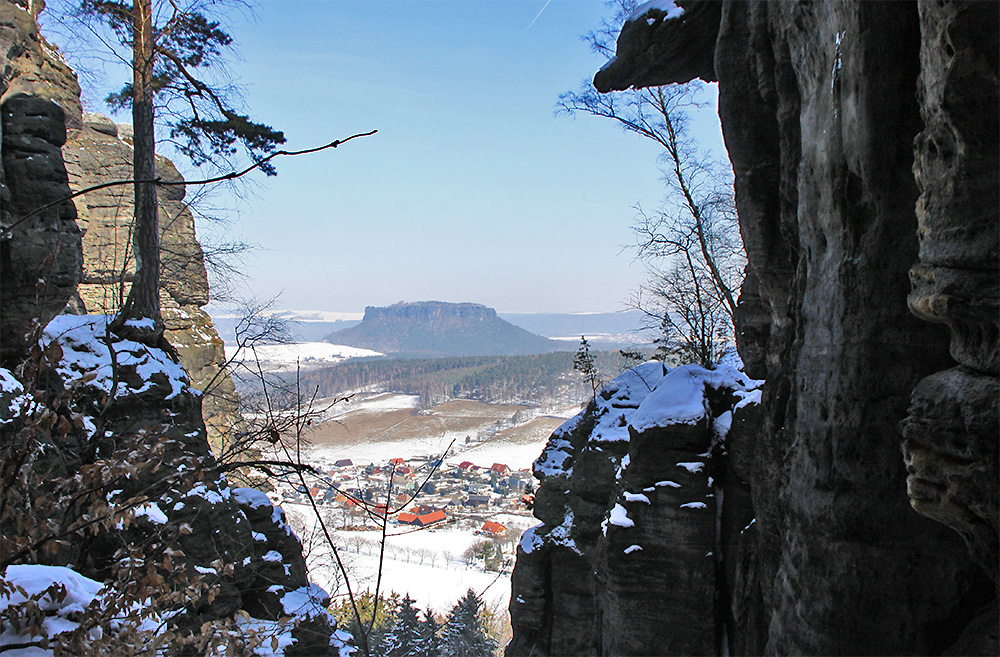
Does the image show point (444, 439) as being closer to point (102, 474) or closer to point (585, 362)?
point (585, 362)

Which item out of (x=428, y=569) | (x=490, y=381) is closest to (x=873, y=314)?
(x=428, y=569)

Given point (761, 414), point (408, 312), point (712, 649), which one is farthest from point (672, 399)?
point (408, 312)

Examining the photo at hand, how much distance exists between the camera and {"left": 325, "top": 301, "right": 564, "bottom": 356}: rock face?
496 ft

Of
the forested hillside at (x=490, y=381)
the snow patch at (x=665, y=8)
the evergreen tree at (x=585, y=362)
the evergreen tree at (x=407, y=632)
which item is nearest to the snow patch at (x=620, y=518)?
the evergreen tree at (x=585, y=362)

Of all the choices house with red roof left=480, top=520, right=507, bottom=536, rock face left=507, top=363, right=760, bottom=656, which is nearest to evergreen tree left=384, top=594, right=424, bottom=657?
rock face left=507, top=363, right=760, bottom=656

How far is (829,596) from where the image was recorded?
5215 millimetres

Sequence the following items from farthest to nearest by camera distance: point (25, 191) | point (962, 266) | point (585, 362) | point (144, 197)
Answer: point (585, 362) < point (144, 197) < point (25, 191) < point (962, 266)

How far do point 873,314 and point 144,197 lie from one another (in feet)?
36.0

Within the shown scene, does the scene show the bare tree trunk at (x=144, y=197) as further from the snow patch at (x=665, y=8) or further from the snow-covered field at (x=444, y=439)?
the snow-covered field at (x=444, y=439)

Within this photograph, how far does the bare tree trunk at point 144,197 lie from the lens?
9203 millimetres

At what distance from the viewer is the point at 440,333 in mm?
171875

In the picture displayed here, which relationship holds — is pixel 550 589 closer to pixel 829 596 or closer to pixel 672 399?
pixel 672 399

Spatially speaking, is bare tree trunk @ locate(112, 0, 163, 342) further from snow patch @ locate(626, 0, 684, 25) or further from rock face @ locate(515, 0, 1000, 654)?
rock face @ locate(515, 0, 1000, 654)

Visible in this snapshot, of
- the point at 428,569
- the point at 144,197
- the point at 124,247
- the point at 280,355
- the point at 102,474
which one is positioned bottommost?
the point at 428,569
